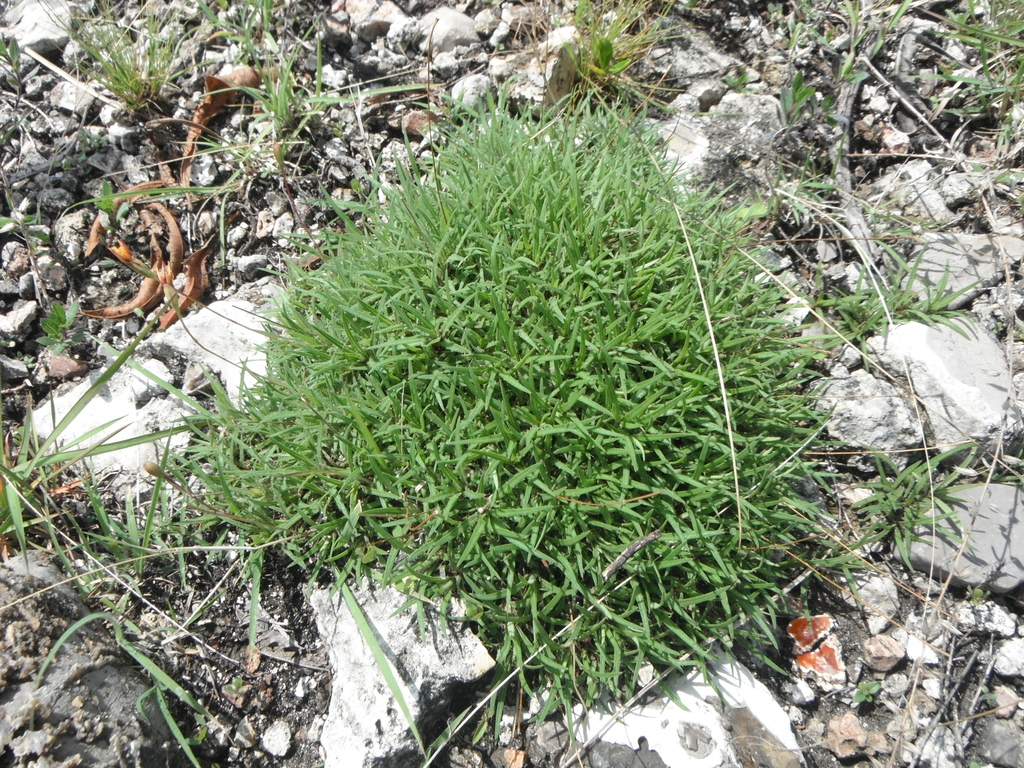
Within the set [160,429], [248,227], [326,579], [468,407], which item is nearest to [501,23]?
[248,227]

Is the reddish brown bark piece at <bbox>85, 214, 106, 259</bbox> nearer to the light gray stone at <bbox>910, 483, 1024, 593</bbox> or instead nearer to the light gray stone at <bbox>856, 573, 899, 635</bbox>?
the light gray stone at <bbox>856, 573, 899, 635</bbox>

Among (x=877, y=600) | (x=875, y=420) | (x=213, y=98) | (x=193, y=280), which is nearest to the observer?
(x=877, y=600)

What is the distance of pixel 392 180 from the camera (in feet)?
10.4

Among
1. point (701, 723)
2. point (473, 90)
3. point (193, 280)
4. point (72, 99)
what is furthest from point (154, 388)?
point (701, 723)

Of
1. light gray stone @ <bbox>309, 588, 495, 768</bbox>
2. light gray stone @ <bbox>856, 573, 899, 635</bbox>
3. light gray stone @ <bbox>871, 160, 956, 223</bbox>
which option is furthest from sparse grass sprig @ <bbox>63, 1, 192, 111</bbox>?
light gray stone @ <bbox>856, 573, 899, 635</bbox>

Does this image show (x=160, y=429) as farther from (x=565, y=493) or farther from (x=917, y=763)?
(x=917, y=763)

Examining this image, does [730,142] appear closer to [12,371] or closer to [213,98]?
[213,98]

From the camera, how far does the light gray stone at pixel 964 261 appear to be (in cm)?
280

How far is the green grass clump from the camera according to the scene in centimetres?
212

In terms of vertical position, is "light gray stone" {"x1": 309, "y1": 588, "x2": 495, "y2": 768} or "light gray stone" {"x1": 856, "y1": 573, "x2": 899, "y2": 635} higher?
"light gray stone" {"x1": 309, "y1": 588, "x2": 495, "y2": 768}

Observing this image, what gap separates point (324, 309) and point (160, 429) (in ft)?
2.75

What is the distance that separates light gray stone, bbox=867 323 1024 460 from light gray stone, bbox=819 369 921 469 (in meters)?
0.08

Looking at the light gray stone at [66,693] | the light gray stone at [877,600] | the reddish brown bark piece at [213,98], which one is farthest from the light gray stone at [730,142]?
the light gray stone at [66,693]

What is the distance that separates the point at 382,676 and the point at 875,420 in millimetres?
2017
